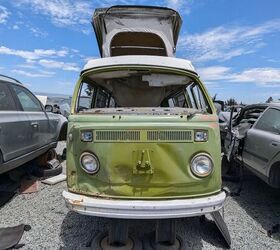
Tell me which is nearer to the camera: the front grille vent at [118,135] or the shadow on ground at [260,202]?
the front grille vent at [118,135]

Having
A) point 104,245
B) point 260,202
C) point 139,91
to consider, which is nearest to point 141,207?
point 104,245

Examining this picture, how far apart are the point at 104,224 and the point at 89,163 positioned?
145 centimetres

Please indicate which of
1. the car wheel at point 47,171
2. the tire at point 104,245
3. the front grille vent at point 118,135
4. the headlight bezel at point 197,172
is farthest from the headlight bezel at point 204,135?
the car wheel at point 47,171

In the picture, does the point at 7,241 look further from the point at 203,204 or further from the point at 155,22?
the point at 155,22

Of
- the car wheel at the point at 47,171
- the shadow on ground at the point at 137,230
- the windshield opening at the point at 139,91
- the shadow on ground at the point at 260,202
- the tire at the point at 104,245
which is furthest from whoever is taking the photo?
the car wheel at the point at 47,171

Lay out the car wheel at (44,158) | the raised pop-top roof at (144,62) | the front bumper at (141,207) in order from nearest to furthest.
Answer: the front bumper at (141,207)
the raised pop-top roof at (144,62)
the car wheel at (44,158)

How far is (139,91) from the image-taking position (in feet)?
16.3

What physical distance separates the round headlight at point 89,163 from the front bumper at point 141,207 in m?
0.30

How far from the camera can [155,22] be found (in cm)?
612

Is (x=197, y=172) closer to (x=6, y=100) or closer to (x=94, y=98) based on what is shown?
(x=94, y=98)

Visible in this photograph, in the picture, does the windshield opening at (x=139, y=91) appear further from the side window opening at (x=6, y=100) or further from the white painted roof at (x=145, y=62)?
the side window opening at (x=6, y=100)

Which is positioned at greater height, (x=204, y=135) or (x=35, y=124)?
(x=204, y=135)

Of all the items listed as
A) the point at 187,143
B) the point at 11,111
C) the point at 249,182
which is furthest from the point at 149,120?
the point at 249,182

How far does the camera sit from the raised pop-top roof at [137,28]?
6.01 meters
